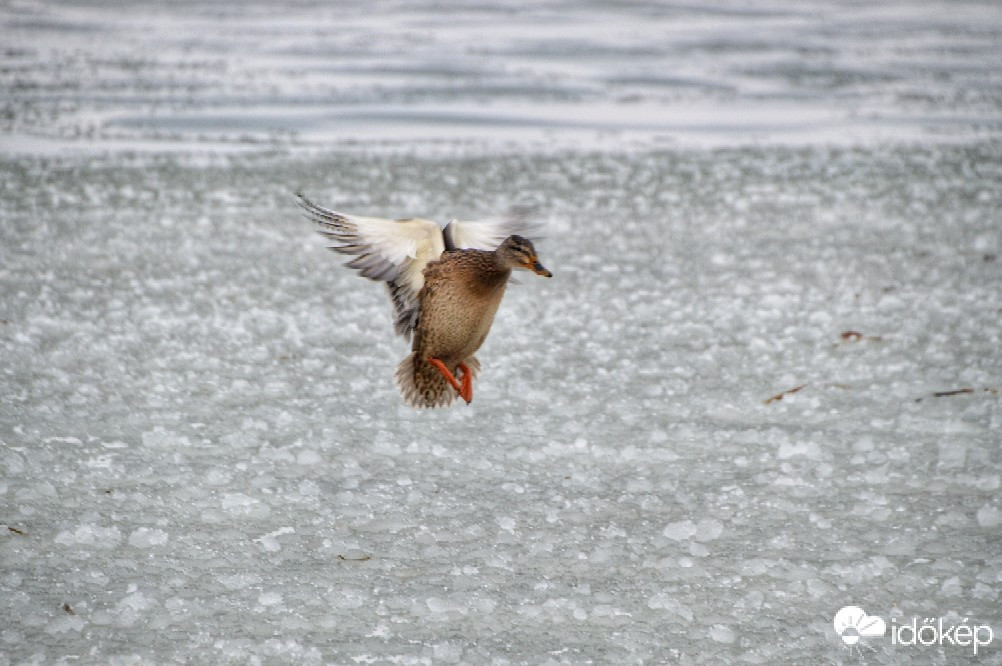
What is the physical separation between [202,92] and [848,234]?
5850mm

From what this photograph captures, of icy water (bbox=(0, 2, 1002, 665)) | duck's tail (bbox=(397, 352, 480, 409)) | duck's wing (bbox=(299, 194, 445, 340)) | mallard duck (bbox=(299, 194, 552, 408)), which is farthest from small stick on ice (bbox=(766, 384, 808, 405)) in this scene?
duck's wing (bbox=(299, 194, 445, 340))

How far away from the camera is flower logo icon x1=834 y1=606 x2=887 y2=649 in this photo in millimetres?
2658

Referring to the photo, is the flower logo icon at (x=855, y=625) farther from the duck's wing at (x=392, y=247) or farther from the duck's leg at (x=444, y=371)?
the duck's wing at (x=392, y=247)

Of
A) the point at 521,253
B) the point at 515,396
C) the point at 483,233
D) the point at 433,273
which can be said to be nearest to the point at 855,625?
the point at 521,253

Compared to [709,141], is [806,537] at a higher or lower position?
lower

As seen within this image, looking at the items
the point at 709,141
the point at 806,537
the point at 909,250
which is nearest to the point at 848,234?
the point at 909,250

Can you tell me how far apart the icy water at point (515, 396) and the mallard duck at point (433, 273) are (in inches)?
19.0

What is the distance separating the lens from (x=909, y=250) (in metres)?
5.91

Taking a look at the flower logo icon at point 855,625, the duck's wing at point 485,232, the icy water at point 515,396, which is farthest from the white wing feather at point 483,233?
the flower logo icon at point 855,625

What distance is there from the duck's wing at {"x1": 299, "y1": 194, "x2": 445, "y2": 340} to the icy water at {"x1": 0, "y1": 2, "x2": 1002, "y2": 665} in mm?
→ 602

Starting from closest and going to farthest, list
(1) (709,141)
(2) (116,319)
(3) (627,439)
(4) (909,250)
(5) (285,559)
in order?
(5) (285,559) → (3) (627,439) → (2) (116,319) → (4) (909,250) → (1) (709,141)

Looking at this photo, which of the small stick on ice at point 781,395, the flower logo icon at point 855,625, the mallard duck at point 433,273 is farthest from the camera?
the small stick on ice at point 781,395

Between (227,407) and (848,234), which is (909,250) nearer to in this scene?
(848,234)

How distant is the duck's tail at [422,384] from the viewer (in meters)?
3.34
